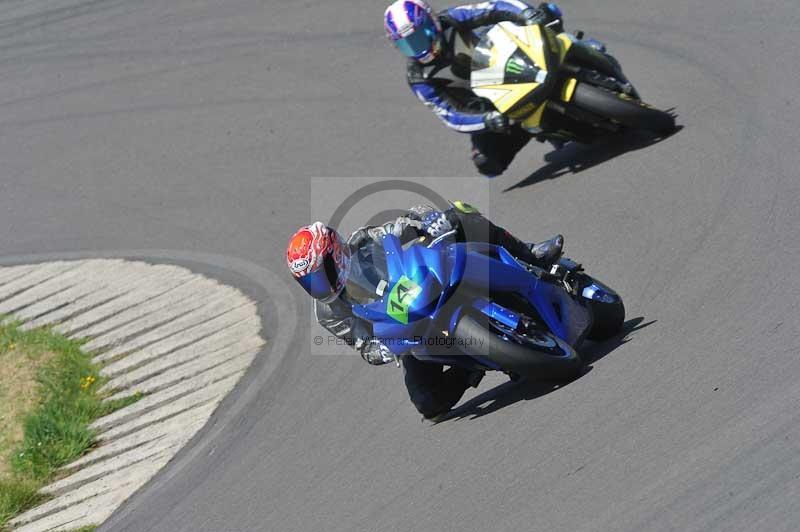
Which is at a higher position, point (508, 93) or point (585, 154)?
point (508, 93)

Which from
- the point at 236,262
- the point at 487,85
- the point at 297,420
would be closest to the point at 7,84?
the point at 236,262

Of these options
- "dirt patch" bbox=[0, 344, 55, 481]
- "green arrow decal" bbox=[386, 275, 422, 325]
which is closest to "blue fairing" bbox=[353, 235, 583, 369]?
"green arrow decal" bbox=[386, 275, 422, 325]

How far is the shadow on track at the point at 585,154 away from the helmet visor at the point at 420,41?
4.91 feet

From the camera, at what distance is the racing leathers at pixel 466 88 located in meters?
10.9

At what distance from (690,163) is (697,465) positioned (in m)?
4.27

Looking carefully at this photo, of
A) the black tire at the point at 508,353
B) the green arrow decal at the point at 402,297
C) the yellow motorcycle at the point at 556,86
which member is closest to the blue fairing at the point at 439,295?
the green arrow decal at the point at 402,297

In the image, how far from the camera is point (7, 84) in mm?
16438

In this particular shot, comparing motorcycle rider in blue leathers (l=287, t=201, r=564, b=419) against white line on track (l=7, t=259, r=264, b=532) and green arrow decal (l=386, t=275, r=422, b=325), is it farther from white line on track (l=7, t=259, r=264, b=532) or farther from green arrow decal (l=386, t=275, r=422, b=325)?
white line on track (l=7, t=259, r=264, b=532)

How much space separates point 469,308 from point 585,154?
14.1 ft

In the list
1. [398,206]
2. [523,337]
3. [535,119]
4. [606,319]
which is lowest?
[398,206]

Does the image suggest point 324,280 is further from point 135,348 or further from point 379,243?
point 135,348

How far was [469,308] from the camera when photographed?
6.91m

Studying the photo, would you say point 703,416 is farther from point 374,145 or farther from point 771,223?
point 374,145

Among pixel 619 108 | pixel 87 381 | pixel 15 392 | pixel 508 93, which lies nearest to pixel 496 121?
pixel 508 93
